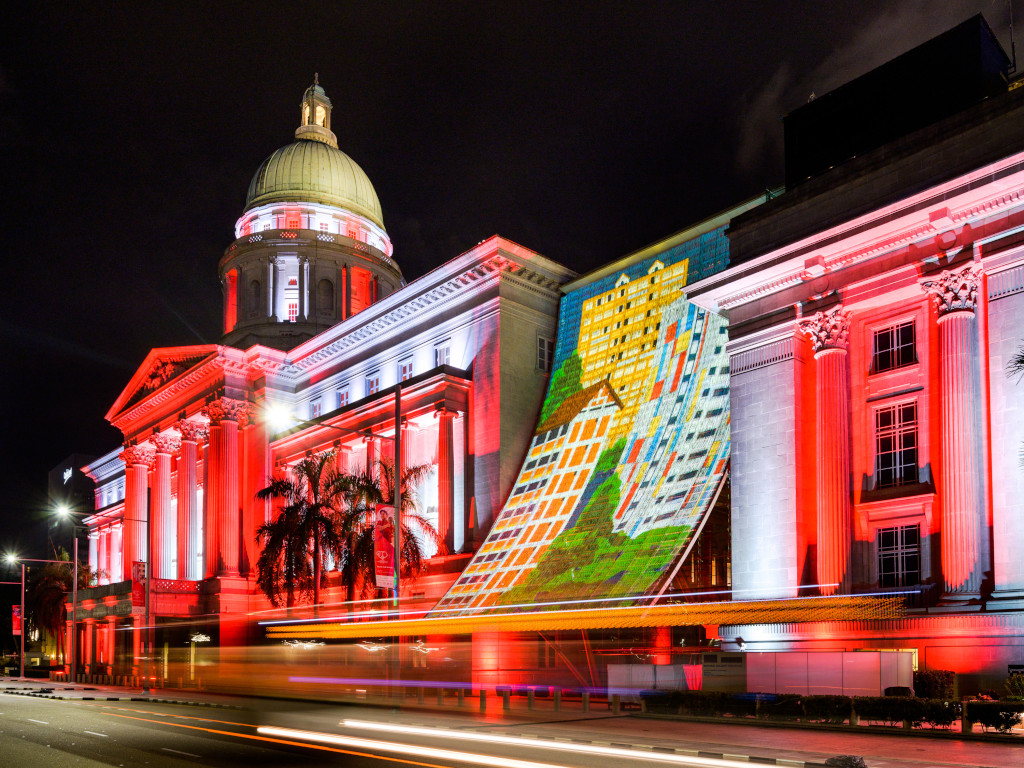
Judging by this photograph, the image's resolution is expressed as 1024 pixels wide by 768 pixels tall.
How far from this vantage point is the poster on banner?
102ft

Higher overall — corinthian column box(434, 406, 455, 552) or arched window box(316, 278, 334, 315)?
arched window box(316, 278, 334, 315)

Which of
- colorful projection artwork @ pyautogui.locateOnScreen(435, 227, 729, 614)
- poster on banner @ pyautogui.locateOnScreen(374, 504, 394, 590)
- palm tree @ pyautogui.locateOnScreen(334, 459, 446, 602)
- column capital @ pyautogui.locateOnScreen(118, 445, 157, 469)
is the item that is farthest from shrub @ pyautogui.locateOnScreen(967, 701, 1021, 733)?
column capital @ pyautogui.locateOnScreen(118, 445, 157, 469)

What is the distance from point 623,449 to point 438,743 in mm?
24931

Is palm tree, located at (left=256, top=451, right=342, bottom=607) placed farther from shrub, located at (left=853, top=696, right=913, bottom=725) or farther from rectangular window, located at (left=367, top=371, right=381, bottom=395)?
shrub, located at (left=853, top=696, right=913, bottom=725)

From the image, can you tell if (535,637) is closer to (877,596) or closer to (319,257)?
(877,596)

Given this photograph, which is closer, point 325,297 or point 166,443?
point 166,443

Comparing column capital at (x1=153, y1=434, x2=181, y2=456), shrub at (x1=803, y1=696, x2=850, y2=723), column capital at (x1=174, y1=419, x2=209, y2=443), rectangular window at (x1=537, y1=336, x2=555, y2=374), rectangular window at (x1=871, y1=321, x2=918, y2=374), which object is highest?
rectangular window at (x1=537, y1=336, x2=555, y2=374)

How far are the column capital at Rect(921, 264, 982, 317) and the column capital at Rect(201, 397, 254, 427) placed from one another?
46.7 meters

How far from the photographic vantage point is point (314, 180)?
290 ft

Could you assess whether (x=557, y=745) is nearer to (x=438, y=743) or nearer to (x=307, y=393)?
(x=438, y=743)

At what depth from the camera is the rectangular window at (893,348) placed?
3450 centimetres

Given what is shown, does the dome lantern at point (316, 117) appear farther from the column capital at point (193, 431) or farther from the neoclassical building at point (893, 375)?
the neoclassical building at point (893, 375)

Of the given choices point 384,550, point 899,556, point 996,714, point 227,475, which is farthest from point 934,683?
point 227,475

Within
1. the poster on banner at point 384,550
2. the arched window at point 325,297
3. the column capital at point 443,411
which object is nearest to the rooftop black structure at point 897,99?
the column capital at point 443,411
